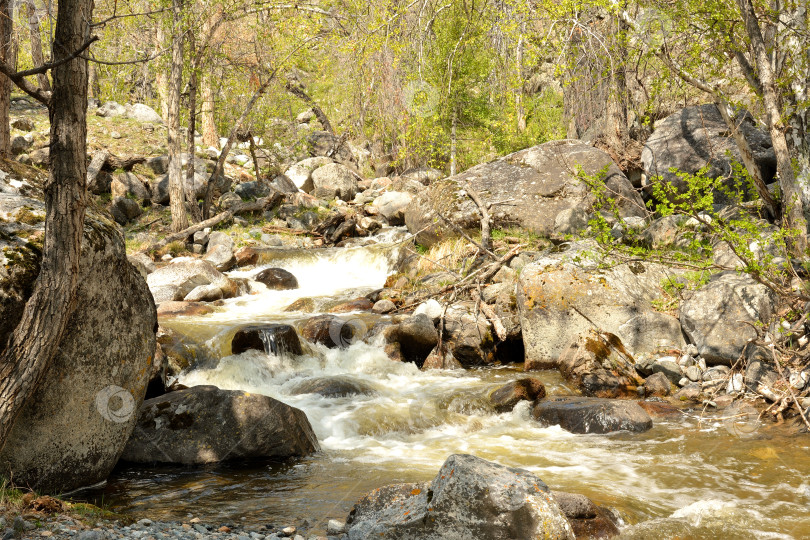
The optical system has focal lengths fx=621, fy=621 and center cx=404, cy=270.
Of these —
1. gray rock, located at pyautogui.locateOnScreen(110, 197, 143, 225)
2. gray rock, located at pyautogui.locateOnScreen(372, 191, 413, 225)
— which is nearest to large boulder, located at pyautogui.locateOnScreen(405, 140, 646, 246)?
gray rock, located at pyautogui.locateOnScreen(372, 191, 413, 225)

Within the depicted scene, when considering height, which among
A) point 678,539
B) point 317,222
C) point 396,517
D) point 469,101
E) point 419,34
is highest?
point 469,101

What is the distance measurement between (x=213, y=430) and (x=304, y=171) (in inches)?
634

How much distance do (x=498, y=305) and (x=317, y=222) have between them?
29.5 feet

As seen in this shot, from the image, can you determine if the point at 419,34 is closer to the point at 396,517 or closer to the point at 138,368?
the point at 138,368

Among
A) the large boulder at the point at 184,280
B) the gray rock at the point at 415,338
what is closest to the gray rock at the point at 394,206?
the large boulder at the point at 184,280

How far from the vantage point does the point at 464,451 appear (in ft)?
19.3

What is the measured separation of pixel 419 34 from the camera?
8117 millimetres

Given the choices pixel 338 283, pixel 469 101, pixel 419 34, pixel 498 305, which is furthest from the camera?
pixel 469 101

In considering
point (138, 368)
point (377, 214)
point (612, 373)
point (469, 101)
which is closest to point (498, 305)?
point (612, 373)

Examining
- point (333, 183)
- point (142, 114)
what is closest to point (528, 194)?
point (333, 183)

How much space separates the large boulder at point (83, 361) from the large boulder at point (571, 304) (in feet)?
17.2

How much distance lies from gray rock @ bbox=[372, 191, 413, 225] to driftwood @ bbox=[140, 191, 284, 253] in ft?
9.93

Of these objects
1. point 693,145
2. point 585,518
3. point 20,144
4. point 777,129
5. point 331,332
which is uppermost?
point 20,144

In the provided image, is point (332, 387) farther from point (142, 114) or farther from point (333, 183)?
point (142, 114)
